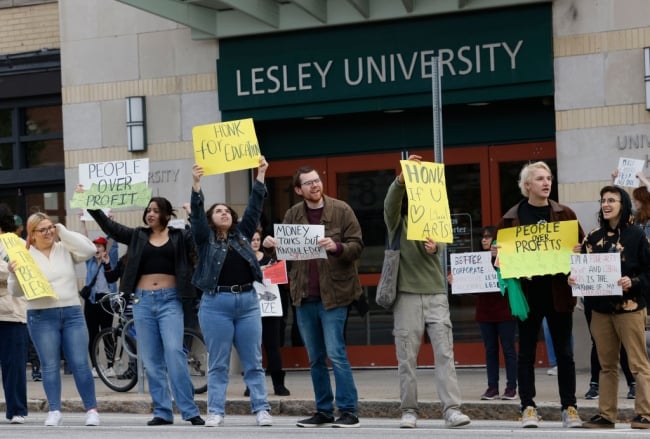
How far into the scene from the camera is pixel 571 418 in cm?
1062

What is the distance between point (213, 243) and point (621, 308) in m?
3.39

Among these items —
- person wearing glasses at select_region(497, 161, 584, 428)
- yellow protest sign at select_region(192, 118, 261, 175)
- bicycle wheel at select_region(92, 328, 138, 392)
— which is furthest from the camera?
bicycle wheel at select_region(92, 328, 138, 392)

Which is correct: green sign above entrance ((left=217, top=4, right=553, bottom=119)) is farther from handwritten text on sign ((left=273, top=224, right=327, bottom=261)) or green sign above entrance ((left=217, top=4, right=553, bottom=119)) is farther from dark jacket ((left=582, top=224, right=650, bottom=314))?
handwritten text on sign ((left=273, top=224, right=327, bottom=261))

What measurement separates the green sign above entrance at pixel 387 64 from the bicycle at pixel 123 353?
289 cm

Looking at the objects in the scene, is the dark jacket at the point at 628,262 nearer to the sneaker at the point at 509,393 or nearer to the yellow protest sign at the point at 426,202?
the yellow protest sign at the point at 426,202

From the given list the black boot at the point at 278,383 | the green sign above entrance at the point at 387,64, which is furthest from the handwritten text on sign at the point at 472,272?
the green sign above entrance at the point at 387,64

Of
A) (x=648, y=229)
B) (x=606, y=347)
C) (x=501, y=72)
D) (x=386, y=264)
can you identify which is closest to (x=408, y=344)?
(x=386, y=264)

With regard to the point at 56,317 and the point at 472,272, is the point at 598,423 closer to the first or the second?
the point at 472,272

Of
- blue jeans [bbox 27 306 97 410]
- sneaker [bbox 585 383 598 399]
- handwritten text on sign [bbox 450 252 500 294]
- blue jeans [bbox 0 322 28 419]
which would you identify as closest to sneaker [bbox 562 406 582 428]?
sneaker [bbox 585 383 598 399]

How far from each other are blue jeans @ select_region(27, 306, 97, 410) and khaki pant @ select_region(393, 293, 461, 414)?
292cm

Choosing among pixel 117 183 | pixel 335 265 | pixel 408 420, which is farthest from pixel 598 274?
pixel 117 183

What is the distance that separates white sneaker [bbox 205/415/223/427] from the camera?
1127 cm

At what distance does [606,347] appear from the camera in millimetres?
10648

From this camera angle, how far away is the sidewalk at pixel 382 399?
1202 centimetres
